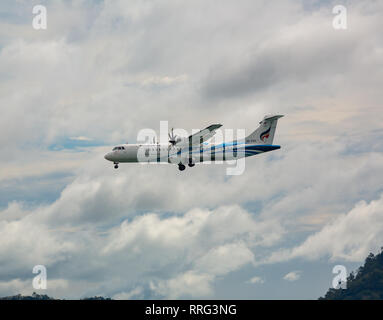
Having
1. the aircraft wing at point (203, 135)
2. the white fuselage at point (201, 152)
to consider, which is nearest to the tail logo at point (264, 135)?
the white fuselage at point (201, 152)

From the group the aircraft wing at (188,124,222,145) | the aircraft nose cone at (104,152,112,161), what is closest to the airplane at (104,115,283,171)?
the aircraft wing at (188,124,222,145)

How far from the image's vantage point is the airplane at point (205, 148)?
85.9 meters

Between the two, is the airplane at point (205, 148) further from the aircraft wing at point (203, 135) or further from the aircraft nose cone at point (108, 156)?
the aircraft nose cone at point (108, 156)

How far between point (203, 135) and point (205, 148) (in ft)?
13.8

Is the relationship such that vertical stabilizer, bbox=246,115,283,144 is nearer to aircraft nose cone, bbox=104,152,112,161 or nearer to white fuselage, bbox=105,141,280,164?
white fuselage, bbox=105,141,280,164

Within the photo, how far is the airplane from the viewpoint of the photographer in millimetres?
85875

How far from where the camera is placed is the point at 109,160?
305ft

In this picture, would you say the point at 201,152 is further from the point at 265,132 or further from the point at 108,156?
the point at 108,156

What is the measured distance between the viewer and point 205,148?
8631 centimetres

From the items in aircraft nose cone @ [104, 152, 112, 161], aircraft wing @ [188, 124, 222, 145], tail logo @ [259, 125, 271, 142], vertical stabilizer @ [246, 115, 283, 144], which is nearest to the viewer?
aircraft wing @ [188, 124, 222, 145]

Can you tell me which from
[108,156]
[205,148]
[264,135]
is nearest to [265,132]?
[264,135]
